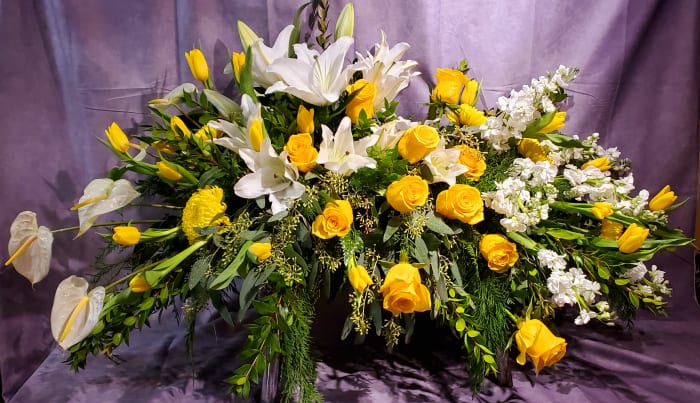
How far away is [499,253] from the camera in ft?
2.85

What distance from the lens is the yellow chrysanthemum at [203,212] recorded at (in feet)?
2.76

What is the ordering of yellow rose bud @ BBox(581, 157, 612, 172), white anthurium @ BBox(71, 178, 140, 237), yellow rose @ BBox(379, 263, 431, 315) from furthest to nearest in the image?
yellow rose bud @ BBox(581, 157, 612, 172) → white anthurium @ BBox(71, 178, 140, 237) → yellow rose @ BBox(379, 263, 431, 315)

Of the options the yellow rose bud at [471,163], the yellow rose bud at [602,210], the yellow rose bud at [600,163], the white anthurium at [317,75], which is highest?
the white anthurium at [317,75]

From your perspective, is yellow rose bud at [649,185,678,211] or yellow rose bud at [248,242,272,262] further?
yellow rose bud at [649,185,678,211]

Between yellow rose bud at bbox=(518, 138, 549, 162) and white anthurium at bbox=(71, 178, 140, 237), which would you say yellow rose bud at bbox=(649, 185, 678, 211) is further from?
white anthurium at bbox=(71, 178, 140, 237)

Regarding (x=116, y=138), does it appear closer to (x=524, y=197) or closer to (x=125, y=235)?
(x=125, y=235)

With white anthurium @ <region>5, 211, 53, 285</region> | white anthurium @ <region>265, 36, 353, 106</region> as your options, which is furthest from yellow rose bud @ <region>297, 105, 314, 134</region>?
white anthurium @ <region>5, 211, 53, 285</region>

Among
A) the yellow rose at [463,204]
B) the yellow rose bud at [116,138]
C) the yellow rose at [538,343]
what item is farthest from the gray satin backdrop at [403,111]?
the yellow rose at [463,204]

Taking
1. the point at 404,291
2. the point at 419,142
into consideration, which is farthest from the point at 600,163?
the point at 404,291

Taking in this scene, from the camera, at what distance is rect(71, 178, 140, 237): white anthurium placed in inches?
34.4

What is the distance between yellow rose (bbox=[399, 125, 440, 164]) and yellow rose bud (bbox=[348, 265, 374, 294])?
21cm

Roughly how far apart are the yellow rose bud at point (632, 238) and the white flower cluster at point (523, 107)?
0.25 metres

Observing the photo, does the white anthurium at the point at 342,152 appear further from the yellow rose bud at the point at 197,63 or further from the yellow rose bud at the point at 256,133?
the yellow rose bud at the point at 197,63

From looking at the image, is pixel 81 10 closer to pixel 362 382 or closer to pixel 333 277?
pixel 333 277
